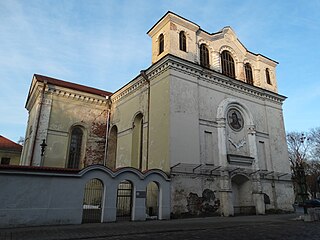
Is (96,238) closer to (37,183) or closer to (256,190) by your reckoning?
(37,183)

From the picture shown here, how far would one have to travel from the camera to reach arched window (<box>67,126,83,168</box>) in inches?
877

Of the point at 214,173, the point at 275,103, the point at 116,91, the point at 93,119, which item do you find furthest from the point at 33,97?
the point at 275,103

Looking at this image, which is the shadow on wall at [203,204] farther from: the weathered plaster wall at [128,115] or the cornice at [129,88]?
the cornice at [129,88]

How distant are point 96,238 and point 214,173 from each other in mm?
10563

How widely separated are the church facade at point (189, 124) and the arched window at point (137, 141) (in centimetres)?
8

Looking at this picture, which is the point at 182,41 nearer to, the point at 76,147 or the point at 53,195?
the point at 76,147

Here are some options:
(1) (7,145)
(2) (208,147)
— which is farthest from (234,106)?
(1) (7,145)

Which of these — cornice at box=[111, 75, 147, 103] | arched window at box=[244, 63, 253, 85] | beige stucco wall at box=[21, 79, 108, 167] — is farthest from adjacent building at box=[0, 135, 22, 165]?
arched window at box=[244, 63, 253, 85]

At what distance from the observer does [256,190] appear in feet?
61.0

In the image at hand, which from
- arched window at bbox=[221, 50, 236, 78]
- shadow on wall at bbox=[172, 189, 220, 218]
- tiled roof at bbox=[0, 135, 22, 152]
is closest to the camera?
shadow on wall at bbox=[172, 189, 220, 218]

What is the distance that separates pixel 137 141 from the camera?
20594mm

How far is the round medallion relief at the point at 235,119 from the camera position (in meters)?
19.6

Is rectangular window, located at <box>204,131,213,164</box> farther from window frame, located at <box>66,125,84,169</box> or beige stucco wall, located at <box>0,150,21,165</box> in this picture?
beige stucco wall, located at <box>0,150,21,165</box>

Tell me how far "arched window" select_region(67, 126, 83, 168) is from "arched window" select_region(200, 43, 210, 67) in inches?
507
